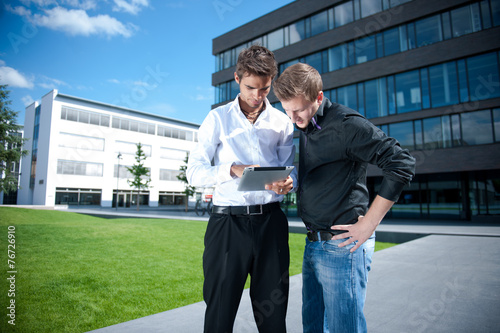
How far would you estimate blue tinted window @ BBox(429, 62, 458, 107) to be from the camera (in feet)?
58.1

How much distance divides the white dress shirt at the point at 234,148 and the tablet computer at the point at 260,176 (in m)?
0.20

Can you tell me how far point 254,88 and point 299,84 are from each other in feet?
1.27

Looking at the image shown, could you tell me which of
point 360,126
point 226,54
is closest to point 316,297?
point 360,126

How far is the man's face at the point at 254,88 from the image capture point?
1.90 metres

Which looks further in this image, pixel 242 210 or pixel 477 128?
pixel 477 128

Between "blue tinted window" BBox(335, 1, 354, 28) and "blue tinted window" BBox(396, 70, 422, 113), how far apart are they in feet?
19.1

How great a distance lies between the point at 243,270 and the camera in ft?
5.95

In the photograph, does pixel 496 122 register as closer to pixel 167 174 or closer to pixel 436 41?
pixel 436 41

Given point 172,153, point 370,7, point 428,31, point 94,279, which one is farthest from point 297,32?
point 172,153

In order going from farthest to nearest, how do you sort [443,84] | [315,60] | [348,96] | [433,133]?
[315,60]
[348,96]
[433,133]
[443,84]

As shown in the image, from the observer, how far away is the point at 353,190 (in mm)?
1667

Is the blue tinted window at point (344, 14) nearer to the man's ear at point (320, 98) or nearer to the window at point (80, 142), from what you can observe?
the man's ear at point (320, 98)

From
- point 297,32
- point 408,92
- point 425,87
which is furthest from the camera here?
point 297,32

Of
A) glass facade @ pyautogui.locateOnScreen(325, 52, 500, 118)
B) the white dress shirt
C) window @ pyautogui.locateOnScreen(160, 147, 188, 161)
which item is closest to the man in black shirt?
the white dress shirt
